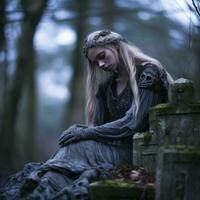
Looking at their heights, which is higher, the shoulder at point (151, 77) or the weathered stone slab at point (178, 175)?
the shoulder at point (151, 77)

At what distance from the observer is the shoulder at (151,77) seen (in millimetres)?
8609

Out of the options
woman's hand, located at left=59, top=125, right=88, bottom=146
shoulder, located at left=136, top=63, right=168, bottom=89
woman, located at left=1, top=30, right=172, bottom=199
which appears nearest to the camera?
woman, located at left=1, top=30, right=172, bottom=199

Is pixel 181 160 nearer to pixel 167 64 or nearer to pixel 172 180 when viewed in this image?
pixel 172 180

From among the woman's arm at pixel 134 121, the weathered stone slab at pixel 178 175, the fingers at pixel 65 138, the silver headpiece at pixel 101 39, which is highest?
the silver headpiece at pixel 101 39

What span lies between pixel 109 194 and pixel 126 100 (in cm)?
185

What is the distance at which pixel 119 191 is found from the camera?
24.1 feet

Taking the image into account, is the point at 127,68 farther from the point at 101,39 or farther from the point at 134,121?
the point at 134,121

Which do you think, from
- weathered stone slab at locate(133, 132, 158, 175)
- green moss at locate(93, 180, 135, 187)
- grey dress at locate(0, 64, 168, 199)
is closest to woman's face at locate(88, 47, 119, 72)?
grey dress at locate(0, 64, 168, 199)

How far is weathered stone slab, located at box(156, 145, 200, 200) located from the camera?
705cm

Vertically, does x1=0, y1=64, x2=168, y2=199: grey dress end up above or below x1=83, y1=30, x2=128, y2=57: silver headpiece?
below

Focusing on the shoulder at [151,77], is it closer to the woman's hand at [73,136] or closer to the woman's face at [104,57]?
the woman's face at [104,57]

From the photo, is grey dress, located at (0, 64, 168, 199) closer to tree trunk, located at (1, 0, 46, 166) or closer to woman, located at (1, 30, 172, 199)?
woman, located at (1, 30, 172, 199)

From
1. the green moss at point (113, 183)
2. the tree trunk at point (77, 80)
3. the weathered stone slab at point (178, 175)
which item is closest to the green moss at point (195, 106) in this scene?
the weathered stone slab at point (178, 175)

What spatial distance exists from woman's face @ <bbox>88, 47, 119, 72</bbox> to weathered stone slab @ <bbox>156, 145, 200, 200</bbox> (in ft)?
6.63
